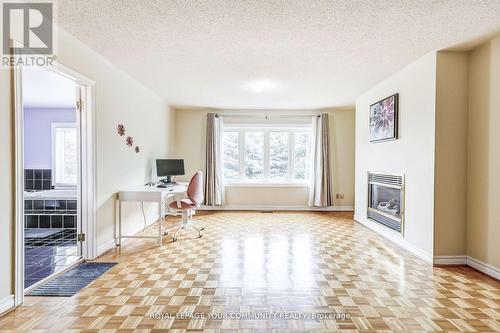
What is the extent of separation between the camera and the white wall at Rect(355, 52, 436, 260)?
323cm

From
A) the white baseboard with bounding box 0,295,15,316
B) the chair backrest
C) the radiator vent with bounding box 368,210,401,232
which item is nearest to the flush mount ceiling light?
the chair backrest

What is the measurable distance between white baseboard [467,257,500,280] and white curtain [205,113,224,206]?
4511 millimetres

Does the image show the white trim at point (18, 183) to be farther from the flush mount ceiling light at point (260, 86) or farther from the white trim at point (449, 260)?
the white trim at point (449, 260)

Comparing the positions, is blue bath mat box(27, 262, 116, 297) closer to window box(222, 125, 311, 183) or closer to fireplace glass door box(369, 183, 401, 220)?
fireplace glass door box(369, 183, 401, 220)

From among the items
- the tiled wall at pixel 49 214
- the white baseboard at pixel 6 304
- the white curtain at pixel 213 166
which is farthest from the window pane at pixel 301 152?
the white baseboard at pixel 6 304

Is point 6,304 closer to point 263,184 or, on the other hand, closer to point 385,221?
point 385,221

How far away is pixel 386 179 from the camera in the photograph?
4.21 metres

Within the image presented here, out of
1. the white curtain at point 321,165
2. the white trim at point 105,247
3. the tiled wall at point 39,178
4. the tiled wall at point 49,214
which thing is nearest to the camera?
the white trim at point 105,247

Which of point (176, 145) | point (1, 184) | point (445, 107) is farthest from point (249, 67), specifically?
point (176, 145)

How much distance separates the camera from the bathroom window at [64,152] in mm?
5988

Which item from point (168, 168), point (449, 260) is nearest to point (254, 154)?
point (168, 168)

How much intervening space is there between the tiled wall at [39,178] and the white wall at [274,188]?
2556 mm

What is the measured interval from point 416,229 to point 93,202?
3.72 m

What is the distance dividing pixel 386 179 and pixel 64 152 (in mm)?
6090
